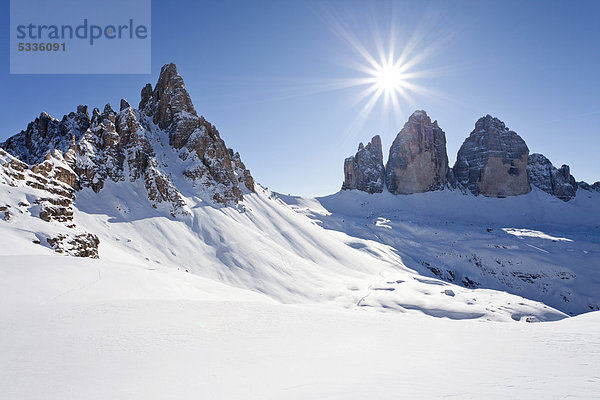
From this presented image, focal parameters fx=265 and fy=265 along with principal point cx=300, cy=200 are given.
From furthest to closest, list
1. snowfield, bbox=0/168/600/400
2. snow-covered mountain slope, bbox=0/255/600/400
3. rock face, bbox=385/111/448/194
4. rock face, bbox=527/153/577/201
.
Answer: rock face, bbox=385/111/448/194, rock face, bbox=527/153/577/201, snowfield, bbox=0/168/600/400, snow-covered mountain slope, bbox=0/255/600/400

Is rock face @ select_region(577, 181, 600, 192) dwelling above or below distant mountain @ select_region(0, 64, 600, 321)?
above

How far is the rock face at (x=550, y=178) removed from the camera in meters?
112

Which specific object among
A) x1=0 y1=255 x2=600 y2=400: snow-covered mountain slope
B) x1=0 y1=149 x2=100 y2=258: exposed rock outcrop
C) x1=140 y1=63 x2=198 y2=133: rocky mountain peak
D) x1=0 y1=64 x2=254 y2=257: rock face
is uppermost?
x1=140 y1=63 x2=198 y2=133: rocky mountain peak

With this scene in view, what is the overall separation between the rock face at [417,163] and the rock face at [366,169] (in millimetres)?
5243

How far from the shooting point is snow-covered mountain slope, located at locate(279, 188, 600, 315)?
53812 mm

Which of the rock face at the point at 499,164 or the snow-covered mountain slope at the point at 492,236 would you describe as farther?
the rock face at the point at 499,164

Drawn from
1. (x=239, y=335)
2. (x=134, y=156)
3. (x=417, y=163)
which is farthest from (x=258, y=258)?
(x=417, y=163)

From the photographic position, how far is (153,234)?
125 feet

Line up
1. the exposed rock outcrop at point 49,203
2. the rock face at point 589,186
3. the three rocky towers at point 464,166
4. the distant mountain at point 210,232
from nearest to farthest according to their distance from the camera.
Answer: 1. the exposed rock outcrop at point 49,203
2. the distant mountain at point 210,232
3. the three rocky towers at point 464,166
4. the rock face at point 589,186

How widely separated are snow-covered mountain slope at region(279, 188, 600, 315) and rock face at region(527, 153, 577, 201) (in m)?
4.02

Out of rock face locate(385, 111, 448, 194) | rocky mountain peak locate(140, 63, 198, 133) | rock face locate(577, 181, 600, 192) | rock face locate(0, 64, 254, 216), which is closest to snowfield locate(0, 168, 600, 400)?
rock face locate(0, 64, 254, 216)

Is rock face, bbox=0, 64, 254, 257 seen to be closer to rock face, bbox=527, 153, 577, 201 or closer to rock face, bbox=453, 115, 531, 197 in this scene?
rock face, bbox=453, 115, 531, 197

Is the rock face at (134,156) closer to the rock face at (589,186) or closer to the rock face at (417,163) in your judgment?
the rock face at (417,163)

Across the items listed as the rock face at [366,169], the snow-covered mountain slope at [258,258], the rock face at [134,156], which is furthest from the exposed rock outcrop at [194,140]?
the rock face at [366,169]
